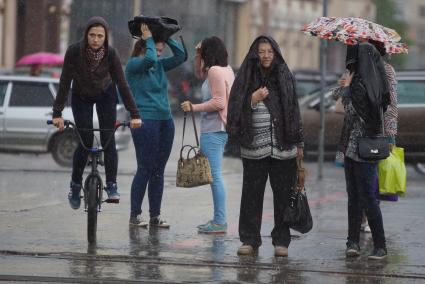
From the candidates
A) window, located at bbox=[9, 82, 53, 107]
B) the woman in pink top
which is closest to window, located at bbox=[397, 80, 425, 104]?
window, located at bbox=[9, 82, 53, 107]

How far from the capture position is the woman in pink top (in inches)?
443

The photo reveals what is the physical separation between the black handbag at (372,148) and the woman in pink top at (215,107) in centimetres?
173

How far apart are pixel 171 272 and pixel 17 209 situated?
4264 millimetres

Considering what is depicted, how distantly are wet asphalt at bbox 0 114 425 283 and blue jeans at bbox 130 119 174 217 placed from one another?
11.3 inches

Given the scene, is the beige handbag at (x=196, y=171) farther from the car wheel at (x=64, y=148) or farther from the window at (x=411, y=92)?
the window at (x=411, y=92)

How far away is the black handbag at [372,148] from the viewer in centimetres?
987

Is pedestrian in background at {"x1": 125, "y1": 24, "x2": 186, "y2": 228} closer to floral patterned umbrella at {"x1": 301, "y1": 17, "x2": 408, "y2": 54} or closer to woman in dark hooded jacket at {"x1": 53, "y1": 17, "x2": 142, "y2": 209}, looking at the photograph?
woman in dark hooded jacket at {"x1": 53, "y1": 17, "x2": 142, "y2": 209}

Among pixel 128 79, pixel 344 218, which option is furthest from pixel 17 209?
pixel 344 218

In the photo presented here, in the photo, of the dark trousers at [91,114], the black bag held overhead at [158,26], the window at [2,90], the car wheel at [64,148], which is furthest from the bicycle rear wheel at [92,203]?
the window at [2,90]

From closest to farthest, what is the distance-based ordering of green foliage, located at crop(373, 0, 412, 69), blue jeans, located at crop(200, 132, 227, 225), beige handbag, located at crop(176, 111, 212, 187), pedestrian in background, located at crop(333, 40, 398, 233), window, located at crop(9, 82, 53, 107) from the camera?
1. pedestrian in background, located at crop(333, 40, 398, 233)
2. beige handbag, located at crop(176, 111, 212, 187)
3. blue jeans, located at crop(200, 132, 227, 225)
4. window, located at crop(9, 82, 53, 107)
5. green foliage, located at crop(373, 0, 412, 69)

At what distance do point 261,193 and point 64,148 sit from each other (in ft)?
37.2

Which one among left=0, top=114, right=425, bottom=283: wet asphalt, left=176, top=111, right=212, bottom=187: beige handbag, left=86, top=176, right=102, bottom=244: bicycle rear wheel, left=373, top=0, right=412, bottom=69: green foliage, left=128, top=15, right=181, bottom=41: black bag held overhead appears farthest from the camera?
left=373, top=0, right=412, bottom=69: green foliage

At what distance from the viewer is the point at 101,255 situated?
9.84 meters

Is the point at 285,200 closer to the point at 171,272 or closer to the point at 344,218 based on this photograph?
the point at 171,272
